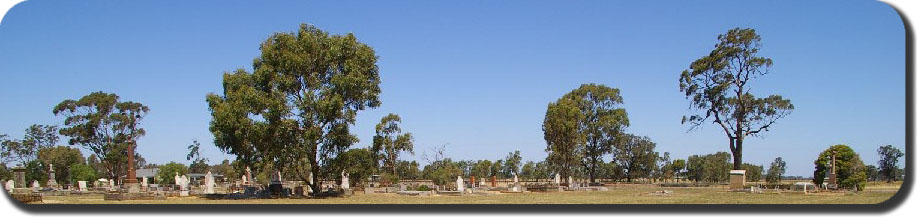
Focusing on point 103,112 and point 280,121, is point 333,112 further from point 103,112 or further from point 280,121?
point 103,112

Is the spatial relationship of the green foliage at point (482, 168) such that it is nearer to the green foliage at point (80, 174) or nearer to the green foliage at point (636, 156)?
the green foliage at point (636, 156)

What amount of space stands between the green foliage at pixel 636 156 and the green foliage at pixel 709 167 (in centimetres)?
431

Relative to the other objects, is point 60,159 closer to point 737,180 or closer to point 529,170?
point 529,170

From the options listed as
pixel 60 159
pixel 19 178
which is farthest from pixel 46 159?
pixel 19 178

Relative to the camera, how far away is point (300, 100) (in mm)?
28406

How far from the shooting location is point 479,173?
6950 centimetres

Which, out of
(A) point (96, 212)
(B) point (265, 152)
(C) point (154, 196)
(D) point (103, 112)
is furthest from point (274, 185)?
(D) point (103, 112)

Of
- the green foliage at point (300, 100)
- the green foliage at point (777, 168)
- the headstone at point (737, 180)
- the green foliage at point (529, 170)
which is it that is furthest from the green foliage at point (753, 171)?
the green foliage at point (300, 100)

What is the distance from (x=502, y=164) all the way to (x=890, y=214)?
6084 centimetres

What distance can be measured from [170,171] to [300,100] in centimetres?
4448

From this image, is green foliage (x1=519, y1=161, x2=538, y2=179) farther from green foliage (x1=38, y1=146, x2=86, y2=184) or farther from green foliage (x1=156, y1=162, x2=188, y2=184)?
green foliage (x1=38, y1=146, x2=86, y2=184)

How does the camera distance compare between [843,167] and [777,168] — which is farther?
[777,168]

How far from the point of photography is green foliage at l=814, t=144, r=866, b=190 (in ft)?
96.8

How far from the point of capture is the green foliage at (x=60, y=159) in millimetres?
57281
